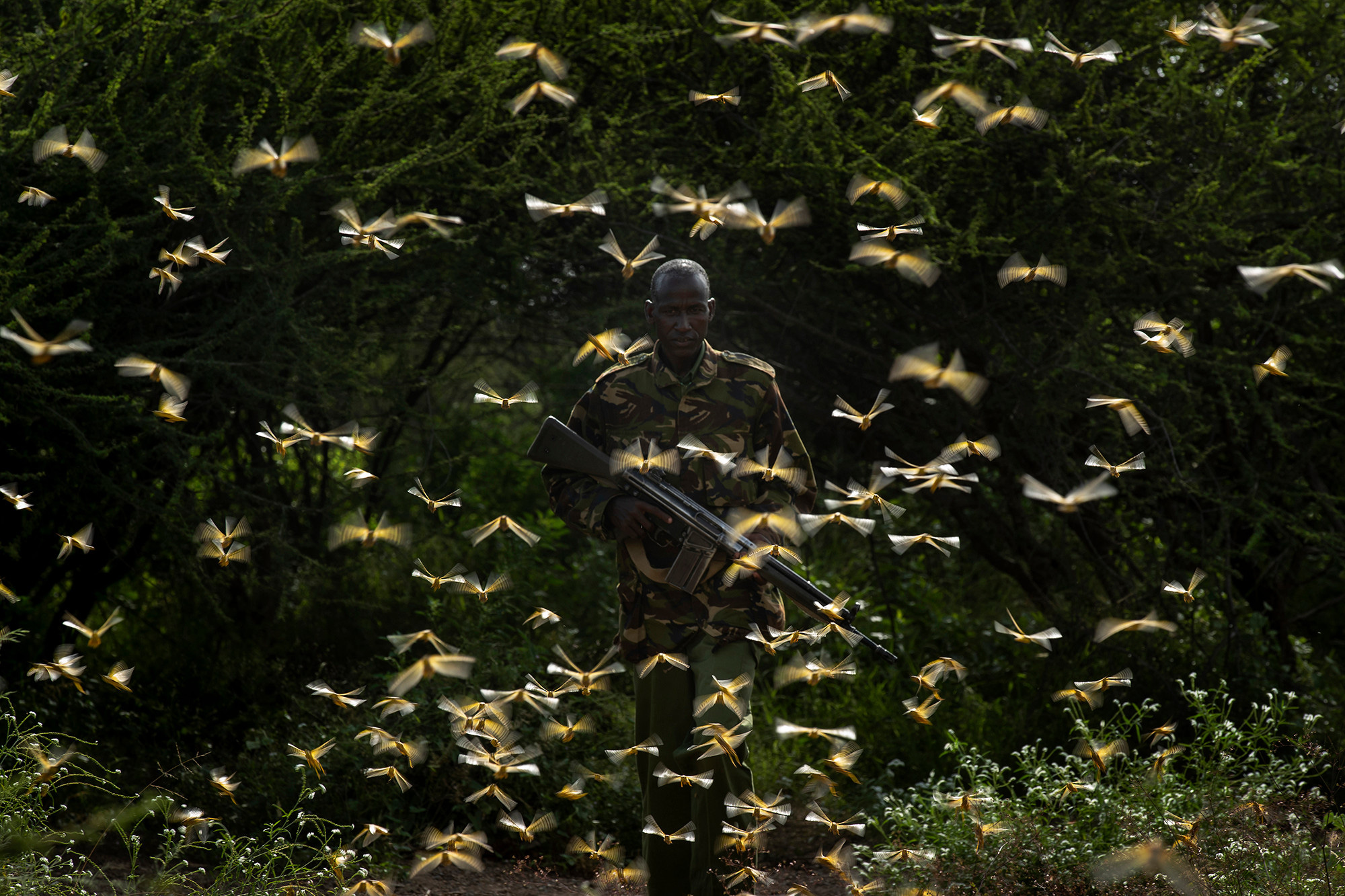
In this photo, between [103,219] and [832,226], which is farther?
[832,226]

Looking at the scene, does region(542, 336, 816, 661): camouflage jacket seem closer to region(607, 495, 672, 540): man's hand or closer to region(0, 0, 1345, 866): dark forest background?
region(607, 495, 672, 540): man's hand

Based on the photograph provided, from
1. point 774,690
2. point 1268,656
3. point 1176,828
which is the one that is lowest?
point 1268,656

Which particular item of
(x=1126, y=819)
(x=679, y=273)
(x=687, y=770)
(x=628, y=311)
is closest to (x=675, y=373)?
(x=679, y=273)

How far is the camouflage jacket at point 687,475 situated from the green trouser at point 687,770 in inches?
3.1

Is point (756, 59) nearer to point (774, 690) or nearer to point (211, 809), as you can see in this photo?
point (774, 690)

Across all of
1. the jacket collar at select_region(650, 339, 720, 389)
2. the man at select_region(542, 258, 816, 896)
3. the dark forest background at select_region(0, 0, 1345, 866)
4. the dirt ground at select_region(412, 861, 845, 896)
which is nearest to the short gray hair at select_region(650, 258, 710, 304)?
the man at select_region(542, 258, 816, 896)

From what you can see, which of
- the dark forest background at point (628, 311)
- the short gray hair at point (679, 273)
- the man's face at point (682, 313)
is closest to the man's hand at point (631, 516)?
the man's face at point (682, 313)

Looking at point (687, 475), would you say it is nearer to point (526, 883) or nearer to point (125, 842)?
point (526, 883)

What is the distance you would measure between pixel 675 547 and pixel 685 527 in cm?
13

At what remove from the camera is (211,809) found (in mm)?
4289

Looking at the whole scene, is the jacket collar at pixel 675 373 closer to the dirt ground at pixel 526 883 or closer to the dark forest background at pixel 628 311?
the dark forest background at pixel 628 311

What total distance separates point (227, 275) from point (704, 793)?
2952mm

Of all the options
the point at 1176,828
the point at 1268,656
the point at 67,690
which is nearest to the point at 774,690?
the point at 1176,828

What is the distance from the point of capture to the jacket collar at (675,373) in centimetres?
338
